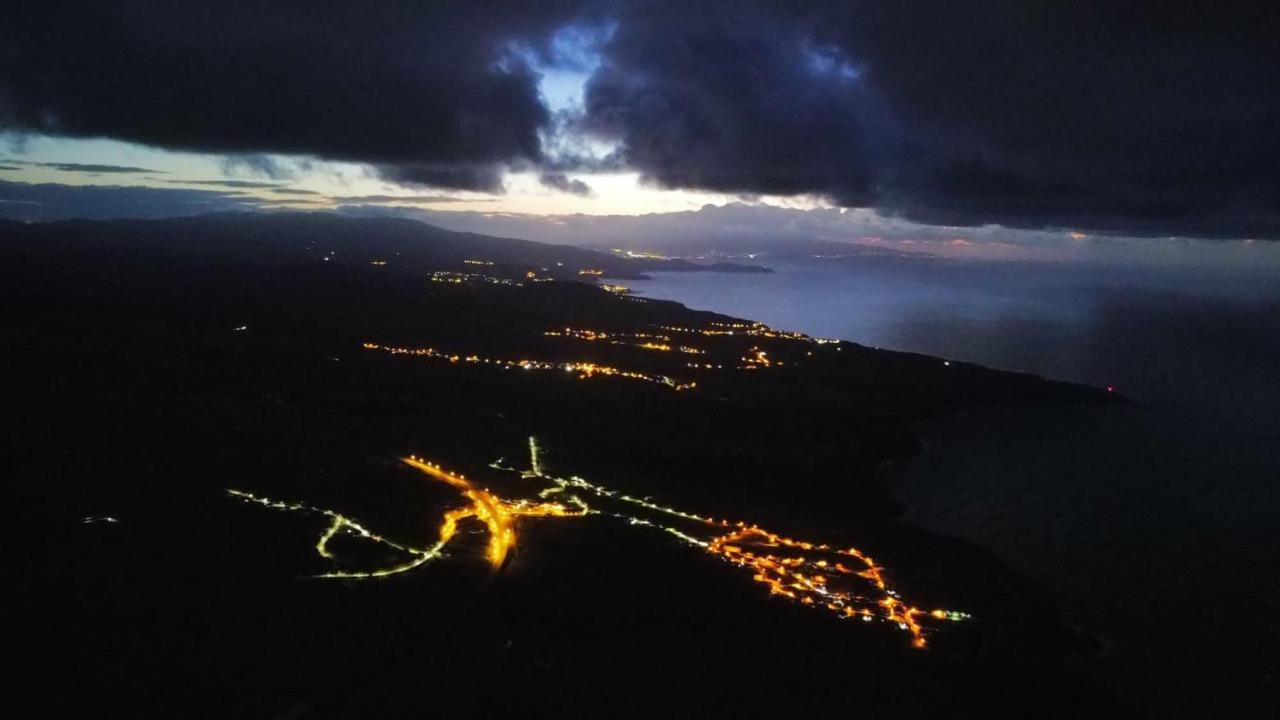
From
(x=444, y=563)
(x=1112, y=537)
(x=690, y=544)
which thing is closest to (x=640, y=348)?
(x=690, y=544)

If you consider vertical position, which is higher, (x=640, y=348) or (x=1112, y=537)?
(x=640, y=348)

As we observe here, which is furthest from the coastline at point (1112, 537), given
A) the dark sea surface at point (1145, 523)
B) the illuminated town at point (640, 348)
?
the illuminated town at point (640, 348)

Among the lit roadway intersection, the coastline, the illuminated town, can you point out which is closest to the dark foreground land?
the lit roadway intersection

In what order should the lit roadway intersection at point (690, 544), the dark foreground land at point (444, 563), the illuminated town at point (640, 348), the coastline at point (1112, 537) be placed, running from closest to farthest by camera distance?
the dark foreground land at point (444, 563), the coastline at point (1112, 537), the lit roadway intersection at point (690, 544), the illuminated town at point (640, 348)

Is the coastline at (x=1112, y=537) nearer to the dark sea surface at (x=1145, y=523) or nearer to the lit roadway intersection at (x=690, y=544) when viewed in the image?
the dark sea surface at (x=1145, y=523)

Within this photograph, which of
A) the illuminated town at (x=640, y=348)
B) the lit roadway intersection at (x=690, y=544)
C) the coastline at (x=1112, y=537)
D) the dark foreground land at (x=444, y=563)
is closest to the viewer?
the dark foreground land at (x=444, y=563)

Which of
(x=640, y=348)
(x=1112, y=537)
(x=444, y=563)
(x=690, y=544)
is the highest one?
(x=640, y=348)

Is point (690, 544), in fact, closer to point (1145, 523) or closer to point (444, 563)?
point (444, 563)
